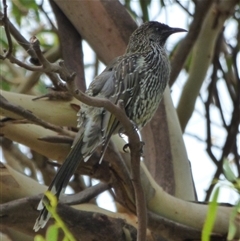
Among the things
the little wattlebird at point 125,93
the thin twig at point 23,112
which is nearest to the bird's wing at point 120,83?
the little wattlebird at point 125,93

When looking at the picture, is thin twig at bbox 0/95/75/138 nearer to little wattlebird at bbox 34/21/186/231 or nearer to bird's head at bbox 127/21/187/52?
little wattlebird at bbox 34/21/186/231

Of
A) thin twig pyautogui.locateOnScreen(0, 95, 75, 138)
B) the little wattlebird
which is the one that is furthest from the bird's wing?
thin twig pyautogui.locateOnScreen(0, 95, 75, 138)

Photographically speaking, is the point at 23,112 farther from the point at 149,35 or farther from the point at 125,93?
the point at 149,35

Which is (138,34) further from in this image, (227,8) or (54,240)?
(54,240)

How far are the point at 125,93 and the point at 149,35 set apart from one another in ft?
1.82

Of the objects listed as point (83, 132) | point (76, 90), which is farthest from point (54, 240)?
point (83, 132)

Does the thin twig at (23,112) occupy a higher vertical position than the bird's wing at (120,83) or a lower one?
higher

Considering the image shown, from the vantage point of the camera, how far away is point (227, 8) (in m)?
4.05

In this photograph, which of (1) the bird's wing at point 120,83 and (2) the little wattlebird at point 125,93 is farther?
(1) the bird's wing at point 120,83

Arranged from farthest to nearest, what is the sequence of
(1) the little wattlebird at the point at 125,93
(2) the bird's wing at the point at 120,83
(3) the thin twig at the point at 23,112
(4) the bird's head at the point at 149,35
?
(4) the bird's head at the point at 149,35 < (2) the bird's wing at the point at 120,83 < (3) the thin twig at the point at 23,112 < (1) the little wattlebird at the point at 125,93

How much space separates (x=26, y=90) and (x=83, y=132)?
39.9 inches

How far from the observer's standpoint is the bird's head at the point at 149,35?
135 inches

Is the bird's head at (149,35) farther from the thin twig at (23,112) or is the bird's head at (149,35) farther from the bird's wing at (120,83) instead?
the thin twig at (23,112)

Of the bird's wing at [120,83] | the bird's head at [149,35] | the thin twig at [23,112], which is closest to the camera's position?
the thin twig at [23,112]
